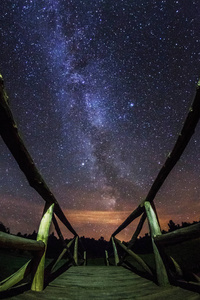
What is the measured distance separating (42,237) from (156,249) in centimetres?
173

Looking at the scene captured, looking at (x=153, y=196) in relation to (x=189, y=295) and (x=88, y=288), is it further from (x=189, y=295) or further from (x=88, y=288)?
(x=88, y=288)

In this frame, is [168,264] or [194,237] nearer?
[194,237]

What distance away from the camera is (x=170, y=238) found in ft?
6.01

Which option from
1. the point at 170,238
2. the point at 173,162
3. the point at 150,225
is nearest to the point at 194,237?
the point at 170,238

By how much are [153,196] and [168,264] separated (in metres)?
0.99

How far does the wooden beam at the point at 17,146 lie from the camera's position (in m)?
1.18

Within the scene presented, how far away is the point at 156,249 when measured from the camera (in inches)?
86.6

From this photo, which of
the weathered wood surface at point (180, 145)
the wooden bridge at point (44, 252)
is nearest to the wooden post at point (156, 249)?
the wooden bridge at point (44, 252)

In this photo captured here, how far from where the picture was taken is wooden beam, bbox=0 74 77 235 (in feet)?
3.87

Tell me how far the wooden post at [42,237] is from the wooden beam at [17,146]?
0.40 meters

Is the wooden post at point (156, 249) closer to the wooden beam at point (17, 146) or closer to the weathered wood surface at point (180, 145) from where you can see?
the weathered wood surface at point (180, 145)

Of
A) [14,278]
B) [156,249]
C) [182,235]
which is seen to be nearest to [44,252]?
[14,278]

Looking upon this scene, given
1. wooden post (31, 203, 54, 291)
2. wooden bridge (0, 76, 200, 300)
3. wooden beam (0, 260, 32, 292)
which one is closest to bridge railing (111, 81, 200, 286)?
wooden bridge (0, 76, 200, 300)

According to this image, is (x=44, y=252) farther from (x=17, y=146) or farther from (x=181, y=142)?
(x=181, y=142)
